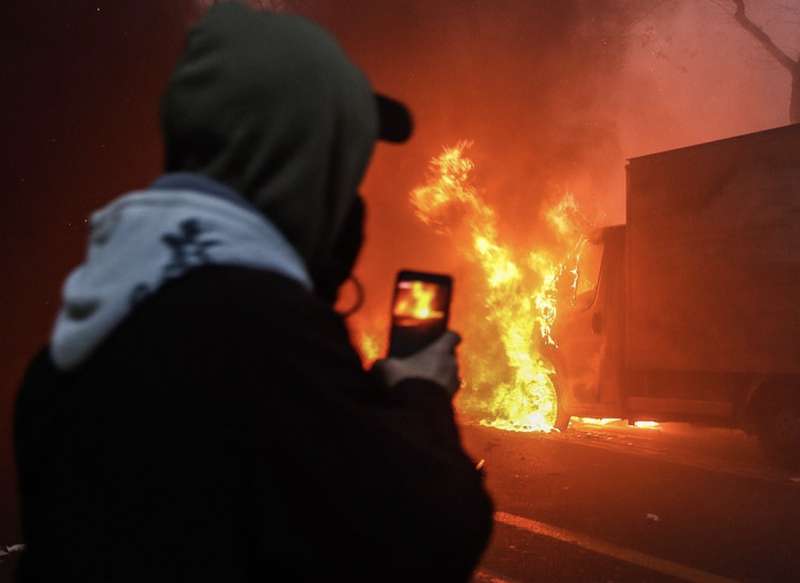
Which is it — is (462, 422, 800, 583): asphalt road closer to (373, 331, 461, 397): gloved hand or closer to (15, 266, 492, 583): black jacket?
(373, 331, 461, 397): gloved hand

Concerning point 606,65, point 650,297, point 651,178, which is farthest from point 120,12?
point 606,65

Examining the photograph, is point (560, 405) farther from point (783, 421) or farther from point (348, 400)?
point (348, 400)

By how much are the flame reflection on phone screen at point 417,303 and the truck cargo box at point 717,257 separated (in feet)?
24.1

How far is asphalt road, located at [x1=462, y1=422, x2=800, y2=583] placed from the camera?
4.55 meters

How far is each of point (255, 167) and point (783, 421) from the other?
806 centimetres

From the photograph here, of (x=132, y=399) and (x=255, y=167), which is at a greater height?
(x=255, y=167)

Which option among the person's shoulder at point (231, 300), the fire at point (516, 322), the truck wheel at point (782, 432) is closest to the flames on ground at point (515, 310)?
the fire at point (516, 322)

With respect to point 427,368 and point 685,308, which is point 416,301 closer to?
point 427,368

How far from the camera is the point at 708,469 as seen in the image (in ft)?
23.9

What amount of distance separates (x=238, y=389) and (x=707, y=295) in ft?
27.0

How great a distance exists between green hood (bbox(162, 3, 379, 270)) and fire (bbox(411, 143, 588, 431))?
30.7ft

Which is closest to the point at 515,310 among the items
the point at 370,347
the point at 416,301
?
the point at 370,347

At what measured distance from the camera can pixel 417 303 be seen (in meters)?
1.34

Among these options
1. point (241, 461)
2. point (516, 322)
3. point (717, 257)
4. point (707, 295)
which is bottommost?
point (241, 461)
